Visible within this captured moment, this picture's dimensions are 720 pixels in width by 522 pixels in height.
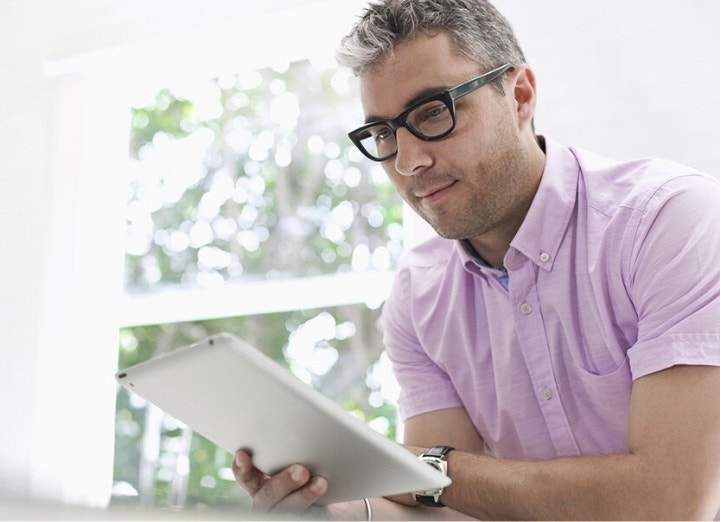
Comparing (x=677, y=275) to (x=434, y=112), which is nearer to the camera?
(x=677, y=275)

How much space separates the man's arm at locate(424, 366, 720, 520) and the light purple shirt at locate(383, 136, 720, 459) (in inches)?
2.1

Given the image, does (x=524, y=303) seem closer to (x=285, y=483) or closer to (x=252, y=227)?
(x=285, y=483)

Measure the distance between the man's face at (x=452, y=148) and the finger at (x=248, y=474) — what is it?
0.65 metres

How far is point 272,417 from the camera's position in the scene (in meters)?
1.43

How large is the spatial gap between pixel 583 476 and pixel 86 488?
8.17 ft

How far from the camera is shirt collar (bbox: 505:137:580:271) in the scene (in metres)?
1.93

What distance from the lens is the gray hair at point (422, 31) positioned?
2.01 m

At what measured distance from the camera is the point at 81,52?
3812 mm

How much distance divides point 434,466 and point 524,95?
0.85m

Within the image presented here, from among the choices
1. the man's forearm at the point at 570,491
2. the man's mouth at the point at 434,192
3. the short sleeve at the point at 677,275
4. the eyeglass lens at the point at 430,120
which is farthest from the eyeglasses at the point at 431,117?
the man's forearm at the point at 570,491

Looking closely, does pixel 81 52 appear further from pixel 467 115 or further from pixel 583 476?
pixel 583 476

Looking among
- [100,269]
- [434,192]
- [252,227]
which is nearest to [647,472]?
[434,192]

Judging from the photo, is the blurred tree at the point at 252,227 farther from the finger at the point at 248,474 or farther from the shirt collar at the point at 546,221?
the finger at the point at 248,474

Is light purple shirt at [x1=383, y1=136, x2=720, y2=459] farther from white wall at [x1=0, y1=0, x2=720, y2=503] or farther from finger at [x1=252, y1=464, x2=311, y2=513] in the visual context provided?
white wall at [x1=0, y1=0, x2=720, y2=503]
